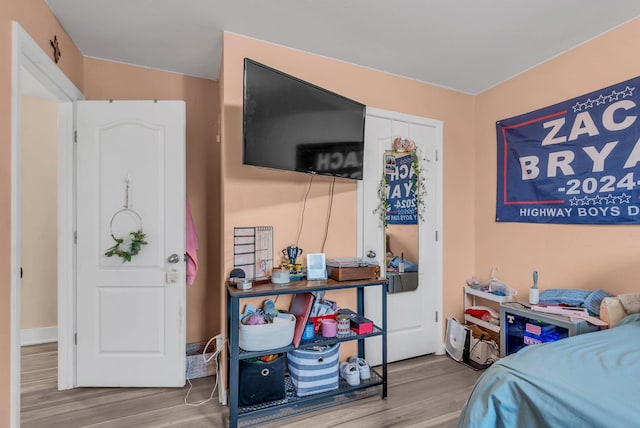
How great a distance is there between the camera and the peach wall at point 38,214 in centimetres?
318

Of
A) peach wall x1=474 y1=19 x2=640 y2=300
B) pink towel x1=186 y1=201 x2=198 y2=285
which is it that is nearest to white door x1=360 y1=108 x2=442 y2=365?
peach wall x1=474 y1=19 x2=640 y2=300

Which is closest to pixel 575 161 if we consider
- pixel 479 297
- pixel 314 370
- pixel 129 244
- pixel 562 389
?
pixel 479 297

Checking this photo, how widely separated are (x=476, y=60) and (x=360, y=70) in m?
0.91

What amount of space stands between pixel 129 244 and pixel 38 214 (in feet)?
5.95

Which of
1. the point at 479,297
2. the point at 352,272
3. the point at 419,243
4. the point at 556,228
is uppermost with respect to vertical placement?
the point at 556,228

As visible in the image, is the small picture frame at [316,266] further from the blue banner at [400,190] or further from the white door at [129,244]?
the white door at [129,244]

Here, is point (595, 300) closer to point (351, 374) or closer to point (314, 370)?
point (351, 374)

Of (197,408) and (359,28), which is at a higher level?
(359,28)

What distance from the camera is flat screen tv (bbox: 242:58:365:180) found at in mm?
1751

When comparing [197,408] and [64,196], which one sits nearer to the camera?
[197,408]

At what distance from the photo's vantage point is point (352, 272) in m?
2.15

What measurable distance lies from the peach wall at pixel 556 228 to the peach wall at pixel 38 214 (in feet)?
14.2

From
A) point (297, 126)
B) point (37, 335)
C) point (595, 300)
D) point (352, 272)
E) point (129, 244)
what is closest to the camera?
point (297, 126)

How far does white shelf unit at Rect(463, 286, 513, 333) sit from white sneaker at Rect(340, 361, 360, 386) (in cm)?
122
